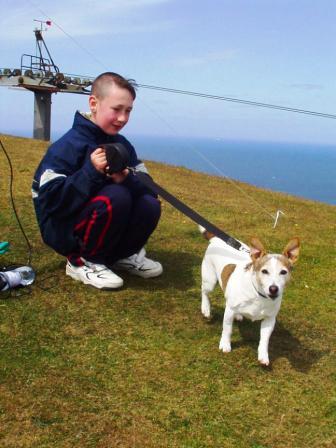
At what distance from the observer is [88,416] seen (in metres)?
3.04

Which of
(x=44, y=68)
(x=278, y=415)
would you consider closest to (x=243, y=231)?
(x=278, y=415)

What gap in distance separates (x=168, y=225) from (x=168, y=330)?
3453mm

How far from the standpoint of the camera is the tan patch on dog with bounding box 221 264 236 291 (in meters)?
4.14

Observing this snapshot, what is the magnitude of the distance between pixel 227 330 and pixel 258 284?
21.0 inches

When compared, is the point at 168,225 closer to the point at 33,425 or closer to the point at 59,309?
the point at 59,309

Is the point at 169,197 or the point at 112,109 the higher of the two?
the point at 112,109

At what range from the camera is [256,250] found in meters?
3.76

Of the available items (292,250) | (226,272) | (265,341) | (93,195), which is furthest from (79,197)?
(265,341)

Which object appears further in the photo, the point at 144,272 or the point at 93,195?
the point at 144,272

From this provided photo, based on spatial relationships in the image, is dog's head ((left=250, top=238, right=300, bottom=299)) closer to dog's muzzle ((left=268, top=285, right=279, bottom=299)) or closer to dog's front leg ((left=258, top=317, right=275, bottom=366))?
dog's muzzle ((left=268, top=285, right=279, bottom=299))

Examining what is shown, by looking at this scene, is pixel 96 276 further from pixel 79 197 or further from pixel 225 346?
pixel 225 346

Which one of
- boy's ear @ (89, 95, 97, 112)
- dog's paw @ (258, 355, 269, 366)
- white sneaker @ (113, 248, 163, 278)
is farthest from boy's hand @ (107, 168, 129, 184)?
dog's paw @ (258, 355, 269, 366)

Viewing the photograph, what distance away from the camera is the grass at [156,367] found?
2988 millimetres

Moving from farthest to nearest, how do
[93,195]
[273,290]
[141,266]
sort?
[141,266] → [93,195] → [273,290]
